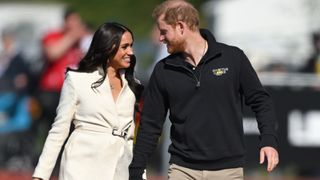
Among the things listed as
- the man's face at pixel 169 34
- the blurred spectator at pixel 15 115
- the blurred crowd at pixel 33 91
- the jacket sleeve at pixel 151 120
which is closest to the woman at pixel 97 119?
the jacket sleeve at pixel 151 120

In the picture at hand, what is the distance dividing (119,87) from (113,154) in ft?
1.66

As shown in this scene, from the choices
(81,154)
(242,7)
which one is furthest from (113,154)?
(242,7)

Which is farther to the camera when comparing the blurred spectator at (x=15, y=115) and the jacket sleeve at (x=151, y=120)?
the blurred spectator at (x=15, y=115)

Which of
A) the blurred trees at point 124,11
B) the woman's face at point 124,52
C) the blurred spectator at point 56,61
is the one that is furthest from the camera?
the blurred trees at point 124,11

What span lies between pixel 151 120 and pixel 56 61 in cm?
826

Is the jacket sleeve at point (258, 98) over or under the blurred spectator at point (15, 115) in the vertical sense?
under

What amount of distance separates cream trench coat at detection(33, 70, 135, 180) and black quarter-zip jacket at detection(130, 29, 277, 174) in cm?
15

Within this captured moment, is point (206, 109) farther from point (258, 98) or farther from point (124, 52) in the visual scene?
point (124, 52)

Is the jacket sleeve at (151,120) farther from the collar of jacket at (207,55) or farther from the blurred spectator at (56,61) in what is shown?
the blurred spectator at (56,61)

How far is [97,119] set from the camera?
8016 mm

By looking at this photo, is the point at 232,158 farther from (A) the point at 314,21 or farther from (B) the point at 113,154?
(A) the point at 314,21

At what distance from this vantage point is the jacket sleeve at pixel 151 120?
26.1 ft

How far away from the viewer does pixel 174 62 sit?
26.1ft

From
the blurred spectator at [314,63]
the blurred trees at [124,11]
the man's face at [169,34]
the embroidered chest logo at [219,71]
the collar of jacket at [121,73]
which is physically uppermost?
the blurred trees at [124,11]
